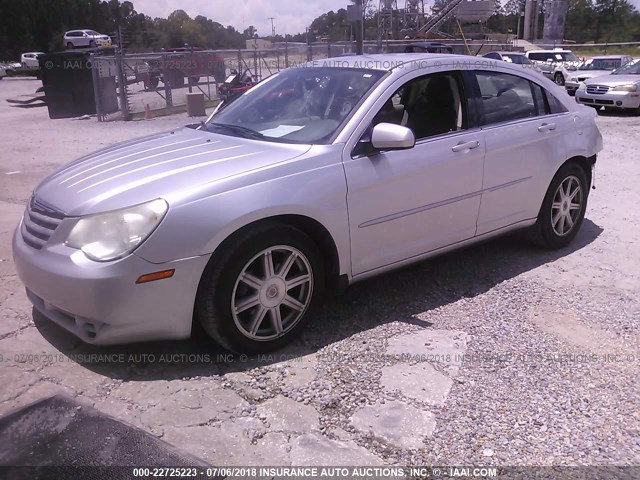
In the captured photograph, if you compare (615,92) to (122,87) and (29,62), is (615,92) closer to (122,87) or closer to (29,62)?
(122,87)

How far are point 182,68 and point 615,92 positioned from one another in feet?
42.5

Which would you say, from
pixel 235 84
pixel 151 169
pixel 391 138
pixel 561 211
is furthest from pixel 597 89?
pixel 151 169

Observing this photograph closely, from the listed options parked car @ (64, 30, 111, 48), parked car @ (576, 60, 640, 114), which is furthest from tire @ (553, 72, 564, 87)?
parked car @ (64, 30, 111, 48)

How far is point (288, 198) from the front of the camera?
3350 millimetres

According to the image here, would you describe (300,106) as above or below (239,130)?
above

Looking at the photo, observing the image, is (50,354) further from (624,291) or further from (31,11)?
(31,11)

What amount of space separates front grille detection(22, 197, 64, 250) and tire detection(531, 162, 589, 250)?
3.73 metres

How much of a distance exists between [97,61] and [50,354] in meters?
15.4

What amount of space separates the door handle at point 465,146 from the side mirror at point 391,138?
666mm

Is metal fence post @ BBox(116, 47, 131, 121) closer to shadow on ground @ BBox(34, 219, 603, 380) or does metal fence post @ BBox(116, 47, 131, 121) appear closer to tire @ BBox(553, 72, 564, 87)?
shadow on ground @ BBox(34, 219, 603, 380)

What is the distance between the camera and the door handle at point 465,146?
13.7ft

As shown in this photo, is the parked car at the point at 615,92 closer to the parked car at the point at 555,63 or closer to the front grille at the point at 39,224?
the parked car at the point at 555,63

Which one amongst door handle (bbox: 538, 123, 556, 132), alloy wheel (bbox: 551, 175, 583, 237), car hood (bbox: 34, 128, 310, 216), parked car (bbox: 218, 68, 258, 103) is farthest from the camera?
parked car (bbox: 218, 68, 258, 103)

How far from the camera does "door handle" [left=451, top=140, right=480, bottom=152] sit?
165 inches
